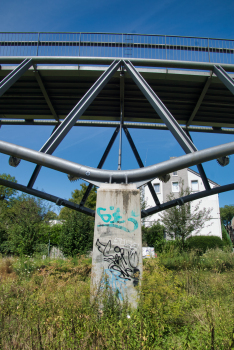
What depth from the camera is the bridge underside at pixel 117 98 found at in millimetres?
7156

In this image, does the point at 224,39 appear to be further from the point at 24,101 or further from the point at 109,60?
the point at 24,101

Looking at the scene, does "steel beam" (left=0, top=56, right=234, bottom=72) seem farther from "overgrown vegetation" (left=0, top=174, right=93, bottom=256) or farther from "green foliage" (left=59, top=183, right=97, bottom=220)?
"green foliage" (left=59, top=183, right=97, bottom=220)

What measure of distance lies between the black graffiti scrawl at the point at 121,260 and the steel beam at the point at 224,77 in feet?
19.3

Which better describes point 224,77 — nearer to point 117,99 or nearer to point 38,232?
point 117,99

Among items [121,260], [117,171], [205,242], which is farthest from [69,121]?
[205,242]

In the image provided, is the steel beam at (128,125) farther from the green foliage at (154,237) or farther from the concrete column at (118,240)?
the green foliage at (154,237)

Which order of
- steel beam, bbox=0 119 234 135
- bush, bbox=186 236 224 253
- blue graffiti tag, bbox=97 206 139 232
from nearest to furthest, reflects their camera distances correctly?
1. blue graffiti tag, bbox=97 206 139 232
2. steel beam, bbox=0 119 234 135
3. bush, bbox=186 236 224 253

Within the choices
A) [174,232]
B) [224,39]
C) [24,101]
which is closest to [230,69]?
[224,39]

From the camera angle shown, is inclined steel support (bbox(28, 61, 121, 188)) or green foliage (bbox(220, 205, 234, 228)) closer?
inclined steel support (bbox(28, 61, 121, 188))

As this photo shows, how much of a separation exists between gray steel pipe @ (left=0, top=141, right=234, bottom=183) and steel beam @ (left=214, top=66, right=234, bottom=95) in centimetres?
229

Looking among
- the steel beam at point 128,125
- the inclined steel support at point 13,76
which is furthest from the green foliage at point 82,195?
the inclined steel support at point 13,76

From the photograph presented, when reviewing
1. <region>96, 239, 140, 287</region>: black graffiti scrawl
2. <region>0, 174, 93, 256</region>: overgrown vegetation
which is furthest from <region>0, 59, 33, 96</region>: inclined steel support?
<region>0, 174, 93, 256</region>: overgrown vegetation

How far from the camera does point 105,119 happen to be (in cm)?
1137

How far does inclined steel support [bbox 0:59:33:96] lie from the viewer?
7.52 metres
